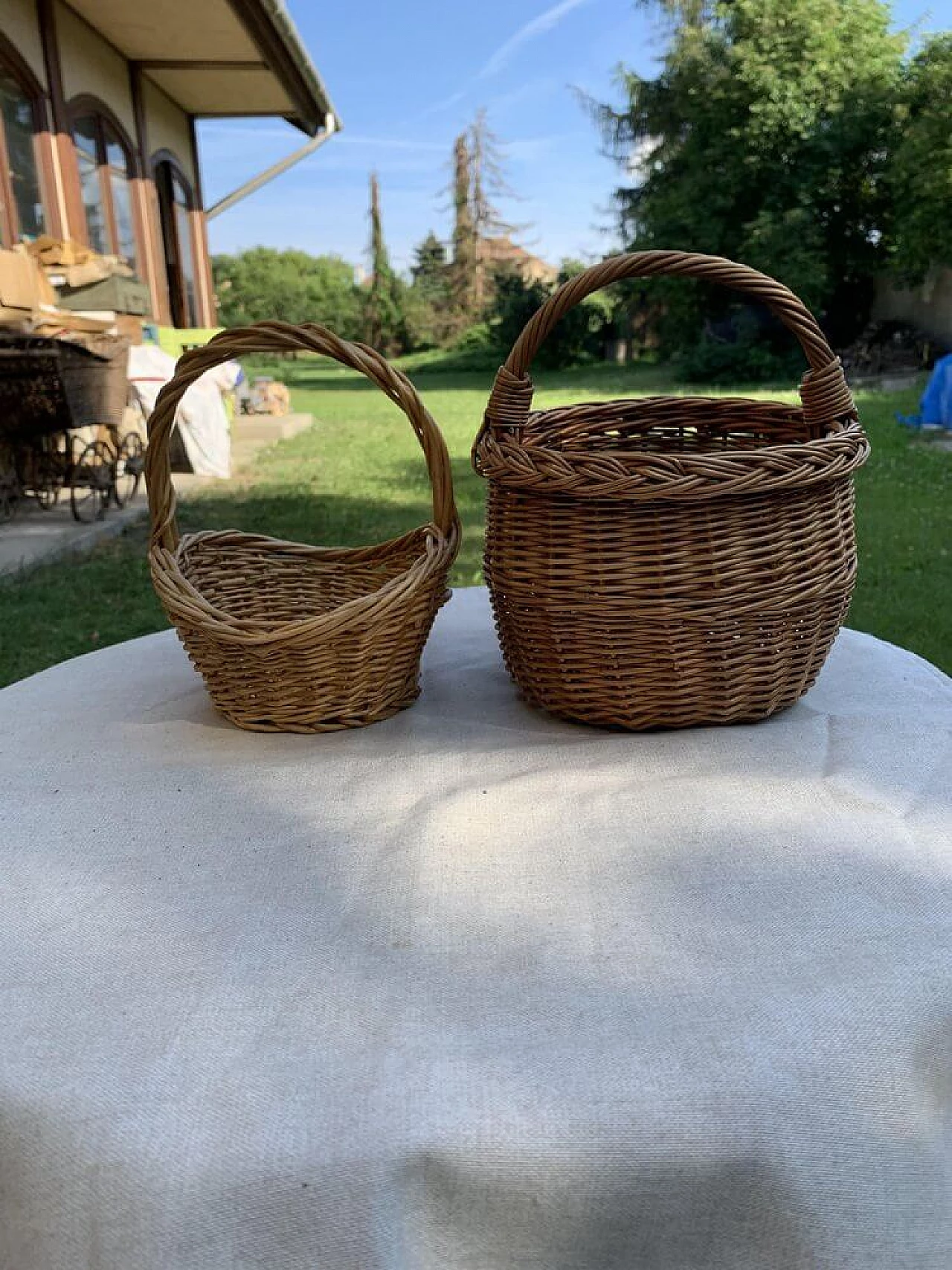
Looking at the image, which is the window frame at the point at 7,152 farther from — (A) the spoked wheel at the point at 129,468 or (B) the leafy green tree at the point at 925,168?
(B) the leafy green tree at the point at 925,168

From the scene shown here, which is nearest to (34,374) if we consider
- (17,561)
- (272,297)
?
(17,561)

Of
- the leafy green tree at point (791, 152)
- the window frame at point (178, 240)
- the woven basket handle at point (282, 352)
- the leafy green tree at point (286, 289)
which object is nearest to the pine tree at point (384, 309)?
the leafy green tree at point (286, 289)

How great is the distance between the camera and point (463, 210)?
36062 mm

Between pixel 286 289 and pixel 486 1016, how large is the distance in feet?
122

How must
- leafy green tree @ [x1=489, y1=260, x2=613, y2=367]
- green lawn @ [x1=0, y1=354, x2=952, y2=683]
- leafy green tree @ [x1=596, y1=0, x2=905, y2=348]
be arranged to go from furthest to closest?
leafy green tree @ [x1=489, y1=260, x2=613, y2=367] < leafy green tree @ [x1=596, y1=0, x2=905, y2=348] < green lawn @ [x1=0, y1=354, x2=952, y2=683]

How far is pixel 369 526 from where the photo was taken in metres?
5.42

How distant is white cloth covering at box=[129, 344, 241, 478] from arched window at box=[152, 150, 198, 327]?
3.18 metres

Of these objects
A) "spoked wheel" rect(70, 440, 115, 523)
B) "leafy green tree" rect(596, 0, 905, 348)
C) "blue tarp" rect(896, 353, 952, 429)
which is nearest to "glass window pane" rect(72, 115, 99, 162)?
A: "spoked wheel" rect(70, 440, 115, 523)

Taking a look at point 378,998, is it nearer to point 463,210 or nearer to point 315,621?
point 315,621

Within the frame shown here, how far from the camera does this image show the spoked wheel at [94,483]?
557cm

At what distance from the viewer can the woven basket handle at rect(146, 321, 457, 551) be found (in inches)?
49.8

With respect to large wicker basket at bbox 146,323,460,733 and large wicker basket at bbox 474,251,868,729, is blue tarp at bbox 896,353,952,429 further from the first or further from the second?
large wicker basket at bbox 146,323,460,733

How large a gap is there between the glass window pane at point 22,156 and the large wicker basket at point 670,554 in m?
6.53

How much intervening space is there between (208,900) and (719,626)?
0.65 m
